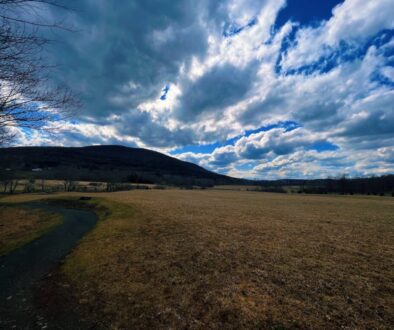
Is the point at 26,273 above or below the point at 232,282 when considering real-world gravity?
below

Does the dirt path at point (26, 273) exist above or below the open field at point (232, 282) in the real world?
below

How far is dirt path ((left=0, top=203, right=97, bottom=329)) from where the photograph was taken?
6.61m

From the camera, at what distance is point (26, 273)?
10328 mm

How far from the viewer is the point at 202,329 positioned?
5.82 metres

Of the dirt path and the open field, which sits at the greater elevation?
the open field

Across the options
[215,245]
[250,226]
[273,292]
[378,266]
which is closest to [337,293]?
[273,292]

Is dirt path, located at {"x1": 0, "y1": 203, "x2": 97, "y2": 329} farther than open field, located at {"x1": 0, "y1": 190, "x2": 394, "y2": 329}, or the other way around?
dirt path, located at {"x1": 0, "y1": 203, "x2": 97, "y2": 329}

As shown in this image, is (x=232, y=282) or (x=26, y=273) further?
(x=26, y=273)

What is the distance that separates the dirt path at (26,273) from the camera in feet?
21.7

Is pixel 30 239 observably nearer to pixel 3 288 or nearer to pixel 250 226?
pixel 3 288

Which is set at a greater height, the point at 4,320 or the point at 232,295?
the point at 232,295

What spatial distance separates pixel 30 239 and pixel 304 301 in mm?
19536

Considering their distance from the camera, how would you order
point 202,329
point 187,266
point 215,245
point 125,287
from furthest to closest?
point 215,245
point 187,266
point 125,287
point 202,329

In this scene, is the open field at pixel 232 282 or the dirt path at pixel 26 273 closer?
the open field at pixel 232 282
